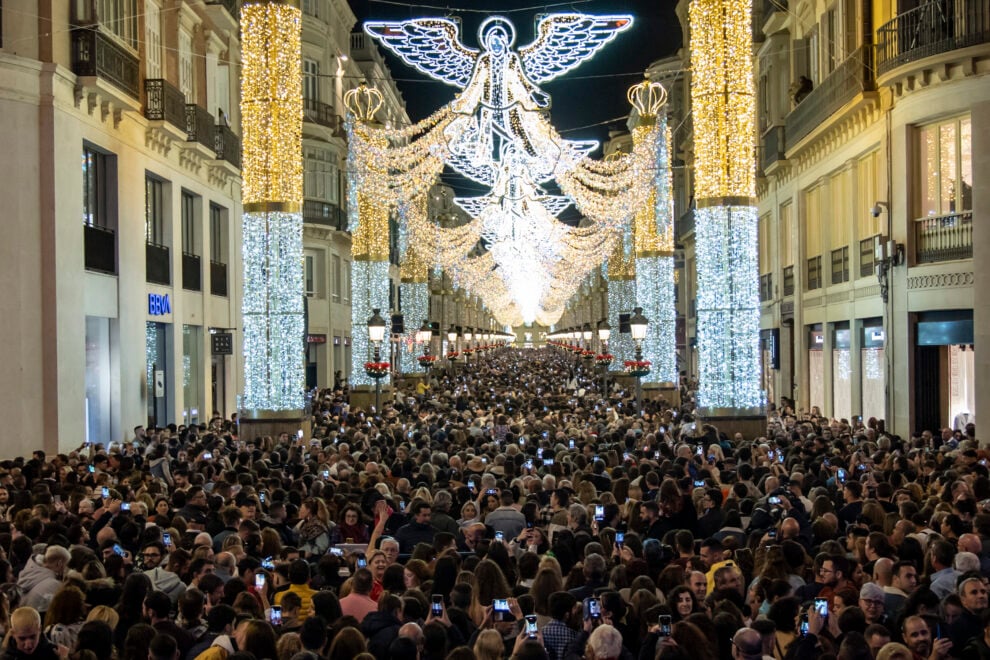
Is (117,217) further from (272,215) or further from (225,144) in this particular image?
(225,144)

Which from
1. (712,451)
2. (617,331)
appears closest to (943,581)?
(712,451)

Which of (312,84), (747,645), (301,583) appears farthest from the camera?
(312,84)

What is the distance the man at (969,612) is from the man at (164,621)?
4917mm

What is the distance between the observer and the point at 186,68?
32375 millimetres

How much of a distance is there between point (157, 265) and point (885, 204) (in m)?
17.1

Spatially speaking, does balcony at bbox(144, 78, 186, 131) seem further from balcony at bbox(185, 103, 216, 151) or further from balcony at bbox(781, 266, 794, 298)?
balcony at bbox(781, 266, 794, 298)

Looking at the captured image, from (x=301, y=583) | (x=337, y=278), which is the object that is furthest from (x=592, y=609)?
(x=337, y=278)

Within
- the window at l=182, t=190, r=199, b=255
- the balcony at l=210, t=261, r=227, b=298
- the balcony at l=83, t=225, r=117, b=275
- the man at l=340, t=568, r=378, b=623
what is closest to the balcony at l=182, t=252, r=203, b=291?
the window at l=182, t=190, r=199, b=255

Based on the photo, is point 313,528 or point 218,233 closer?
point 313,528

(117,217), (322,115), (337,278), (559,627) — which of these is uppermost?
(322,115)

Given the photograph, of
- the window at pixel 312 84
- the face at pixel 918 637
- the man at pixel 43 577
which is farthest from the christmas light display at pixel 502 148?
the face at pixel 918 637

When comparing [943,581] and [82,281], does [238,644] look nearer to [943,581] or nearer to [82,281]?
[943,581]

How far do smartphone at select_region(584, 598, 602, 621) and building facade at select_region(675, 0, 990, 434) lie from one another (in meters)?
15.9

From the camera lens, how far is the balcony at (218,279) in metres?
35.8
